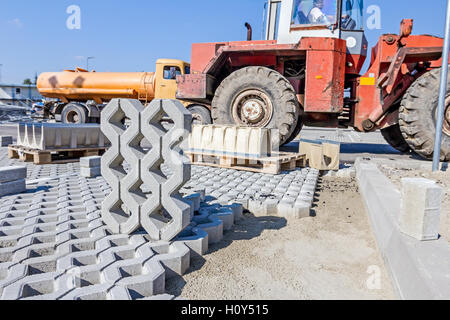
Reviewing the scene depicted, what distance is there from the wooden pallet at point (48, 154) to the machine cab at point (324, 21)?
5.17 metres

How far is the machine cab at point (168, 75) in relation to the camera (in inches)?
457

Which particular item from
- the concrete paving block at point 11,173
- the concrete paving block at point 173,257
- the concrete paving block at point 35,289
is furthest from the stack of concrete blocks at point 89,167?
the concrete paving block at point 35,289

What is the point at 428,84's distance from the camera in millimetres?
6504

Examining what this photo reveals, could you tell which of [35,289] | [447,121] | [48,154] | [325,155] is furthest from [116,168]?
[447,121]

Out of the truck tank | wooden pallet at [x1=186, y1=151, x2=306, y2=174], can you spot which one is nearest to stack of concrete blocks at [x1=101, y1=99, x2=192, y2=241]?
wooden pallet at [x1=186, y1=151, x2=306, y2=174]

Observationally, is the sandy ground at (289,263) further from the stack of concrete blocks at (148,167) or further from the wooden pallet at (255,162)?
the wooden pallet at (255,162)

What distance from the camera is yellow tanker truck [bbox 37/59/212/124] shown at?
38.5ft

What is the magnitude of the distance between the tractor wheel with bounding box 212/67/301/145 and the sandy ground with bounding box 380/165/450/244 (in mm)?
2169

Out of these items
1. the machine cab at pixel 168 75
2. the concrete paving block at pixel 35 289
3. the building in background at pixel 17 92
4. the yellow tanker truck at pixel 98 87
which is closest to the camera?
the concrete paving block at pixel 35 289
